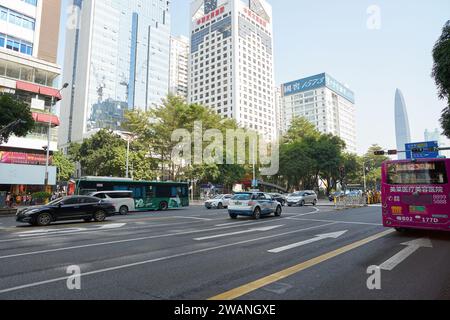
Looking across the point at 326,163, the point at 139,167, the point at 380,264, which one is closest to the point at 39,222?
the point at 380,264

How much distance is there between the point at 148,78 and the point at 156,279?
122 metres

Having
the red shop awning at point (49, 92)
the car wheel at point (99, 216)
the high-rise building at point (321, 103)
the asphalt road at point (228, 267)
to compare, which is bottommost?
the asphalt road at point (228, 267)

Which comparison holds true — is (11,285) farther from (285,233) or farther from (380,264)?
(285,233)

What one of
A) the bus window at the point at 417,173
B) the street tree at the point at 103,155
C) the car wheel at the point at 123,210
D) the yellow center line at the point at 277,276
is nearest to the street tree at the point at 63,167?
the street tree at the point at 103,155

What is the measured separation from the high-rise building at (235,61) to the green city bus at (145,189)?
291 ft

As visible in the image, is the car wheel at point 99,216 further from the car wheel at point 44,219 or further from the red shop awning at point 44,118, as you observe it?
the red shop awning at point 44,118

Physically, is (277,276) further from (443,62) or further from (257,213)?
(443,62)

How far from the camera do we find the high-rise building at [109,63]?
10075 centimetres

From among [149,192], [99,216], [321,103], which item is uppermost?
[321,103]

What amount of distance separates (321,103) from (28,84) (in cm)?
12958

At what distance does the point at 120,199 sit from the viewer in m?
22.7

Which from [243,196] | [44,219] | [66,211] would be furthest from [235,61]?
[44,219]

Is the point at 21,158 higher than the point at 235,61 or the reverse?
the reverse
